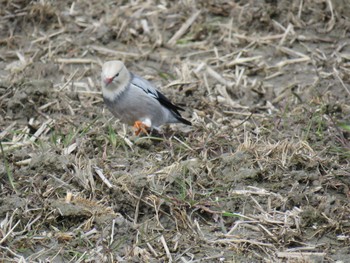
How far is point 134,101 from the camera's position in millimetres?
8078

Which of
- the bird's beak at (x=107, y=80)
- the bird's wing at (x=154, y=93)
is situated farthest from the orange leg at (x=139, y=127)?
the bird's beak at (x=107, y=80)

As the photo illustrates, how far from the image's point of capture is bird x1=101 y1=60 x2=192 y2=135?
801 cm

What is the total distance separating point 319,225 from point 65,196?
200 centimetres

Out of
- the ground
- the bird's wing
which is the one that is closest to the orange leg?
the ground

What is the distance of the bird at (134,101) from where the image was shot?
26.3ft

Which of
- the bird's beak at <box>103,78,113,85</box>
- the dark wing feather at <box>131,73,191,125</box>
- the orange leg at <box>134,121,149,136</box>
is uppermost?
the bird's beak at <box>103,78,113,85</box>

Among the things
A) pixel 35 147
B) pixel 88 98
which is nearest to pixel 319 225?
pixel 35 147

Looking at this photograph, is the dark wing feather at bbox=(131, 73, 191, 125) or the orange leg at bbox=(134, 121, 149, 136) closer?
the orange leg at bbox=(134, 121, 149, 136)

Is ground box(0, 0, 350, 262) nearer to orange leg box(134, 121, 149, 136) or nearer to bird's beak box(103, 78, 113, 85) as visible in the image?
orange leg box(134, 121, 149, 136)

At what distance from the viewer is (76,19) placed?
1044 centimetres

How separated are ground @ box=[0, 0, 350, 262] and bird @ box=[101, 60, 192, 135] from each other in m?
0.18

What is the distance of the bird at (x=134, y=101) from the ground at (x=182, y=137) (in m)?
0.18

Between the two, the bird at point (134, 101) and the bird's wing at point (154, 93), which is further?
the bird's wing at point (154, 93)

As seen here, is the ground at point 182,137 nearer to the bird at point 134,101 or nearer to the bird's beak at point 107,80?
the bird at point 134,101
